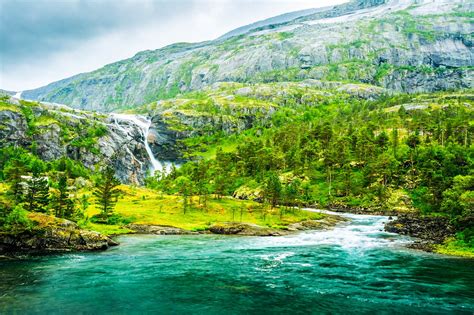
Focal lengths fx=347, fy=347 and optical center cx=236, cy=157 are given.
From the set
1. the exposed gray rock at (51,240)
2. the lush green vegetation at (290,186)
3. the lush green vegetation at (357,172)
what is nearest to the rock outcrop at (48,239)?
the exposed gray rock at (51,240)

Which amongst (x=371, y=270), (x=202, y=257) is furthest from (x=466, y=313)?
(x=202, y=257)

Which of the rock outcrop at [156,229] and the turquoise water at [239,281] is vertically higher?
the turquoise water at [239,281]

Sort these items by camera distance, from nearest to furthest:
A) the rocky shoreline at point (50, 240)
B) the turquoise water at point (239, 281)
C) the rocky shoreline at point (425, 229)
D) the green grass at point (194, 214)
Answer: the turquoise water at point (239, 281) → the rocky shoreline at point (50, 240) → the rocky shoreline at point (425, 229) → the green grass at point (194, 214)

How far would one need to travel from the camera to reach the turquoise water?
93.8 feet

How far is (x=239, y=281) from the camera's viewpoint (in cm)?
3603

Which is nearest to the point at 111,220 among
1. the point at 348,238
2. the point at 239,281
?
the point at 239,281

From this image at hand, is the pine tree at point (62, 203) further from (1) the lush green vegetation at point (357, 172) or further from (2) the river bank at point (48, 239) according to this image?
(1) the lush green vegetation at point (357, 172)

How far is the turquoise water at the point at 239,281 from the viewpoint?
93.8 feet

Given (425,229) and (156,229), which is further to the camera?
(156,229)

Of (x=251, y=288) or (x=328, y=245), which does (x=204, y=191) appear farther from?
(x=251, y=288)

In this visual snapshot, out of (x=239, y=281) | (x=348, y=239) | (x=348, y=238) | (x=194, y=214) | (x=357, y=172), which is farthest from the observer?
(x=357, y=172)

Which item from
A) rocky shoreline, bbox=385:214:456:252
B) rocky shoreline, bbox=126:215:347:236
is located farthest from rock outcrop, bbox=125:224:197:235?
rocky shoreline, bbox=385:214:456:252

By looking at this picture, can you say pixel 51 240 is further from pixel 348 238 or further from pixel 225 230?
pixel 348 238

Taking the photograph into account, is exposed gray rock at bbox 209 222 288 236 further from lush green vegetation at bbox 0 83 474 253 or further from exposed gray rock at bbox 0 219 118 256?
exposed gray rock at bbox 0 219 118 256
